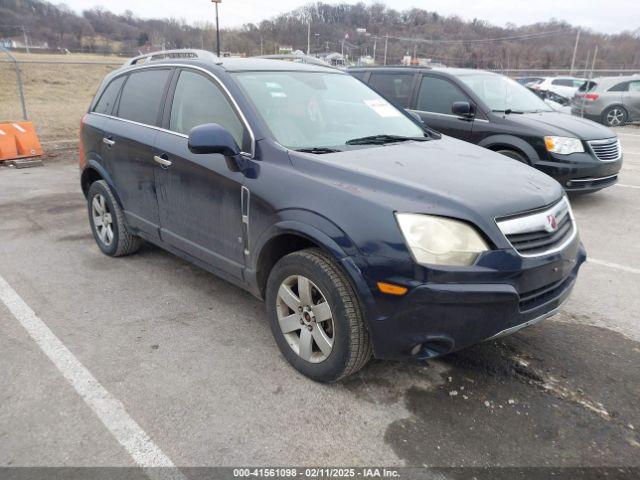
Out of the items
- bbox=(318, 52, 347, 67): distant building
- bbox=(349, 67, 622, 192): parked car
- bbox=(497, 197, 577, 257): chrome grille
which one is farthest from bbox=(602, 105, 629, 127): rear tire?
bbox=(497, 197, 577, 257): chrome grille

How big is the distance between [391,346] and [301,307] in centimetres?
58

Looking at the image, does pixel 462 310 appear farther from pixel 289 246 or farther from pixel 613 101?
pixel 613 101

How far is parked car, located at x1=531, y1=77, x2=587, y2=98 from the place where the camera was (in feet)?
71.9

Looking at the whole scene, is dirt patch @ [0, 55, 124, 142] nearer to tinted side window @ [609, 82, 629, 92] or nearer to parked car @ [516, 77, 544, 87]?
tinted side window @ [609, 82, 629, 92]

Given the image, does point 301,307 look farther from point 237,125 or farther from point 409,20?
point 409,20

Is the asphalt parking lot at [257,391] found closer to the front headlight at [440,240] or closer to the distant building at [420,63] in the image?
the front headlight at [440,240]

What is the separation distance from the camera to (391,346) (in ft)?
8.19

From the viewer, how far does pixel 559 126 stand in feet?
21.4

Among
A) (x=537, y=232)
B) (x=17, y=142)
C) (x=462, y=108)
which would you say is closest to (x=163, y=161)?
(x=537, y=232)

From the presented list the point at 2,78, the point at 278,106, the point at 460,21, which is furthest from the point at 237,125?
the point at 460,21

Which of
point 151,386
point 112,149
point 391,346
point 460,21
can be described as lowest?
point 151,386

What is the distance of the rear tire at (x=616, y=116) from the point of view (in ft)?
51.3

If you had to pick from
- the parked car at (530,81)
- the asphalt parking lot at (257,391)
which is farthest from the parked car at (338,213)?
the parked car at (530,81)

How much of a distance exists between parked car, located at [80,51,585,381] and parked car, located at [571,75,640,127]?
14.5 m
